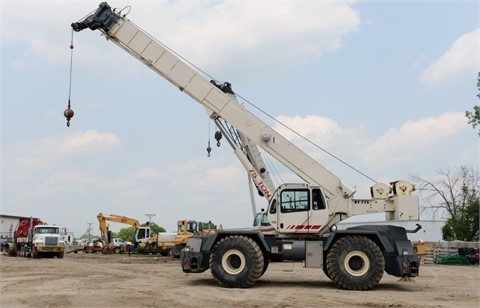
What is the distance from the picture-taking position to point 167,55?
63.1 feet

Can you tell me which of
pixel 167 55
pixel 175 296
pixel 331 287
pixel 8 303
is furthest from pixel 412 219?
pixel 8 303

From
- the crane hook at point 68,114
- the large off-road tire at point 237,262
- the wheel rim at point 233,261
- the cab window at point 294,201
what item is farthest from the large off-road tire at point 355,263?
the crane hook at point 68,114

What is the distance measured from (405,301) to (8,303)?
9642 millimetres

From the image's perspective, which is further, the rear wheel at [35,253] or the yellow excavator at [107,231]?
the yellow excavator at [107,231]

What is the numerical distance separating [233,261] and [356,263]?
370 cm

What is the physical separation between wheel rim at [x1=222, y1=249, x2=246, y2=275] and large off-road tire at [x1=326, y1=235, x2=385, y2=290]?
260 cm

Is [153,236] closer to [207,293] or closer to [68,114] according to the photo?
[68,114]

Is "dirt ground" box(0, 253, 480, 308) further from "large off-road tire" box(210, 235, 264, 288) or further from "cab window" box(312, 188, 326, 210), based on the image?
"cab window" box(312, 188, 326, 210)

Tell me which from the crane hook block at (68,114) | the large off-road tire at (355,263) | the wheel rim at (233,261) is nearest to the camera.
Answer: the large off-road tire at (355,263)

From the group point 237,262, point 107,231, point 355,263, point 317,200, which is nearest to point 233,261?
point 237,262

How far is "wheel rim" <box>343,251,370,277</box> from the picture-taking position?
15.8m

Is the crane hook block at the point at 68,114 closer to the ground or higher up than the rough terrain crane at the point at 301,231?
higher up

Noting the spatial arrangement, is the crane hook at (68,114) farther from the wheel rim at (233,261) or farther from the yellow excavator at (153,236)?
the yellow excavator at (153,236)

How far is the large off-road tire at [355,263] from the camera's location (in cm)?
1571
